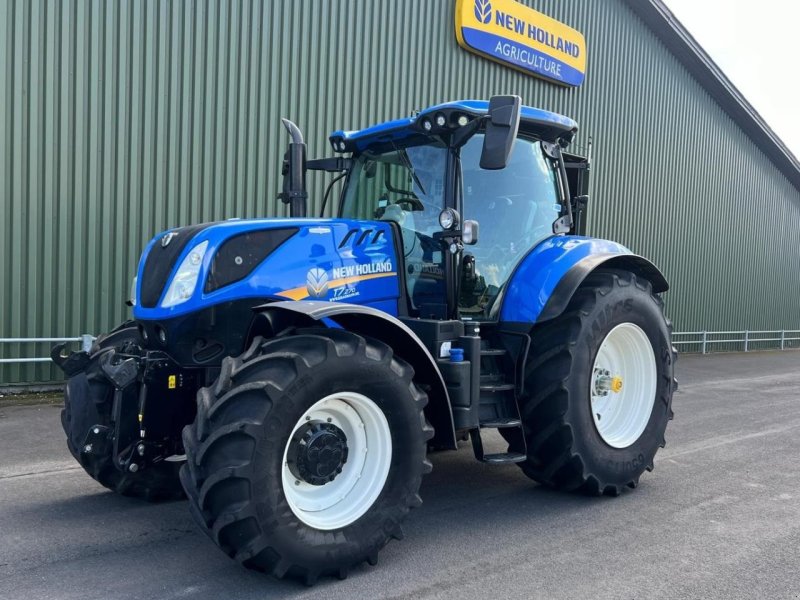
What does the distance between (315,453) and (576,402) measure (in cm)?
184

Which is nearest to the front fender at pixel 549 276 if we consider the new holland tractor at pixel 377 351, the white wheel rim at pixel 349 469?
the new holland tractor at pixel 377 351

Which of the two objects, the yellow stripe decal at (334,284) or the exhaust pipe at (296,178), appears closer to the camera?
the yellow stripe decal at (334,284)

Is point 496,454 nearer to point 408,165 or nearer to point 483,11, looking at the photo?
point 408,165

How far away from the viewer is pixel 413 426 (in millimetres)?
3699

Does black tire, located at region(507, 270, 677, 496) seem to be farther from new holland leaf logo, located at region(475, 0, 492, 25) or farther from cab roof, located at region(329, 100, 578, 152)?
new holland leaf logo, located at region(475, 0, 492, 25)

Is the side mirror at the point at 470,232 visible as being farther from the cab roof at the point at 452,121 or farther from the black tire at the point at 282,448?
the black tire at the point at 282,448

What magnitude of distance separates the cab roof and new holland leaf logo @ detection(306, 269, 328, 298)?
45.7 inches

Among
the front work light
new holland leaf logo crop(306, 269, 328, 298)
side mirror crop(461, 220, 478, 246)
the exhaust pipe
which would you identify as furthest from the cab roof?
new holland leaf logo crop(306, 269, 328, 298)

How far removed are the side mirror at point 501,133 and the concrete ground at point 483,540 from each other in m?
2.13

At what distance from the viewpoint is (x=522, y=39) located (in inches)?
495

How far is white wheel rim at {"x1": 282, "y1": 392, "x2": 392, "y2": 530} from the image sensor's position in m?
3.54

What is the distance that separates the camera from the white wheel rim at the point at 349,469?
11.6ft

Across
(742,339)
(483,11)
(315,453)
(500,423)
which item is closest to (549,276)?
(500,423)

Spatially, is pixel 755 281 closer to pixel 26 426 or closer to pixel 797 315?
pixel 797 315
